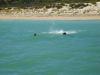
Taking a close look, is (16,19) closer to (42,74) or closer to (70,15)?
→ (70,15)

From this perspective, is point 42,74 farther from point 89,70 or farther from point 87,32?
point 87,32

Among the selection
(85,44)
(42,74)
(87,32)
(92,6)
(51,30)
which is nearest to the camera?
(42,74)

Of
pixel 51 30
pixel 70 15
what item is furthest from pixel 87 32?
pixel 70 15

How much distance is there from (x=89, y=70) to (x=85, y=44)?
477 inches

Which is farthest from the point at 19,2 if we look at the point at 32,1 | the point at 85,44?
the point at 85,44

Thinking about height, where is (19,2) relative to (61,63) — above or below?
below

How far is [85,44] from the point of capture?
35.7m

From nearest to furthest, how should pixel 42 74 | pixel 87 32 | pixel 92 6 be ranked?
pixel 42 74 < pixel 87 32 < pixel 92 6

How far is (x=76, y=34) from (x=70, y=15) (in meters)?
20.8

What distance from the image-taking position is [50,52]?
3147 centimetres

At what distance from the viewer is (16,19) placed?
63.2m

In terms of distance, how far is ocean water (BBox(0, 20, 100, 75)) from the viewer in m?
24.2

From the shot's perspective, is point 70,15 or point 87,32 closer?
point 87,32

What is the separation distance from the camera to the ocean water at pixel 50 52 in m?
24.2
